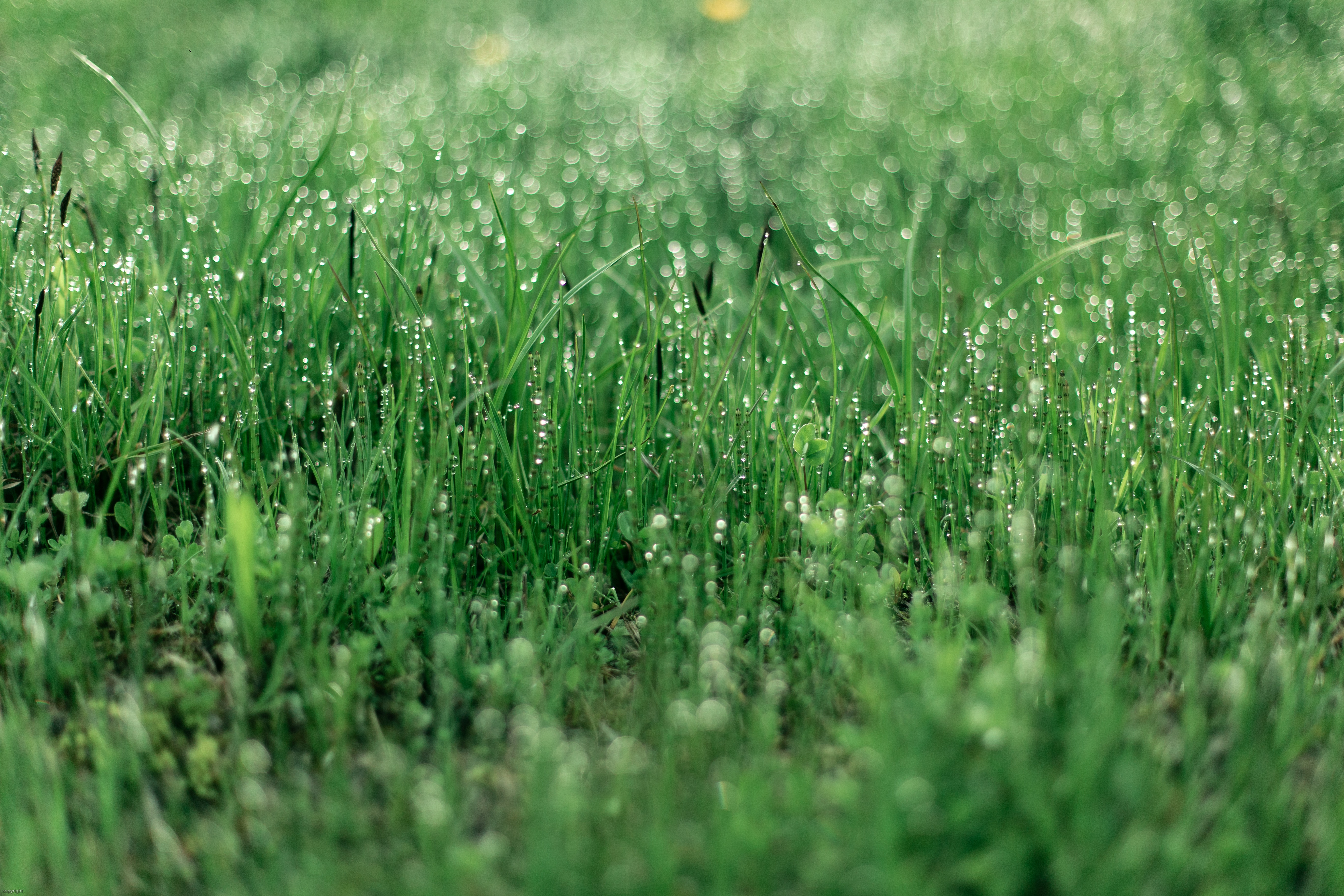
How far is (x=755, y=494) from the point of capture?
1.93 metres

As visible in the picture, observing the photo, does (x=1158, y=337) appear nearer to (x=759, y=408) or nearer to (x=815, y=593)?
(x=759, y=408)

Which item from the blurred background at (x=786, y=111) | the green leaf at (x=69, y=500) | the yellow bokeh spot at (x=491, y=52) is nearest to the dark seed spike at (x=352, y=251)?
the blurred background at (x=786, y=111)

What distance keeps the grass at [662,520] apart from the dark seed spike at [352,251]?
0.03 metres

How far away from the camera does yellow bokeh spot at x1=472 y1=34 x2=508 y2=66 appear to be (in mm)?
5195

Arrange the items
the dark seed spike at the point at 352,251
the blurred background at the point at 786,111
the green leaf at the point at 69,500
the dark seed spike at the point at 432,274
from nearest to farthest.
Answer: the green leaf at the point at 69,500
the dark seed spike at the point at 352,251
the dark seed spike at the point at 432,274
the blurred background at the point at 786,111

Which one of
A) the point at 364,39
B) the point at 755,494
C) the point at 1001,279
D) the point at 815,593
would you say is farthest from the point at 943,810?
the point at 364,39

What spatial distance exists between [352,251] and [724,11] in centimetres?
489

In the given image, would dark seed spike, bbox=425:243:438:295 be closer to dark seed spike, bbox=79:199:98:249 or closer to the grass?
the grass

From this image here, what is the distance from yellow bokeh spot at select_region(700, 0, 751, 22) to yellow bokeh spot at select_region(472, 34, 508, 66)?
1.44m

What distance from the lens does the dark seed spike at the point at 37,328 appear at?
A: 73.9 inches

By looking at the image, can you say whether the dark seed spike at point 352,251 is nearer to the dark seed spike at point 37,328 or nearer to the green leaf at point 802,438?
the dark seed spike at point 37,328

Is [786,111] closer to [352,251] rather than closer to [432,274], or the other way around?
[432,274]

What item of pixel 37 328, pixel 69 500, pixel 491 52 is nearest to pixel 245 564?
pixel 69 500

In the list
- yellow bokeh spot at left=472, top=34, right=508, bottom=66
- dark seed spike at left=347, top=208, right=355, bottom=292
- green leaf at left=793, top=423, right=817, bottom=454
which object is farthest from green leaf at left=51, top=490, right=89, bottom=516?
yellow bokeh spot at left=472, top=34, right=508, bottom=66
